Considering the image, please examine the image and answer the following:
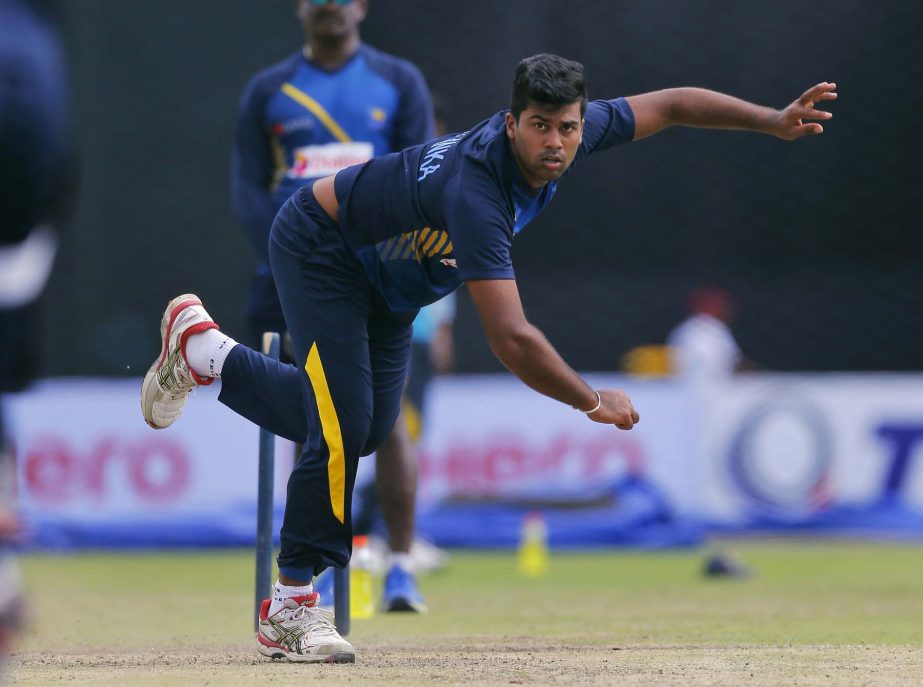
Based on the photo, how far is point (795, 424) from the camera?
1155 cm

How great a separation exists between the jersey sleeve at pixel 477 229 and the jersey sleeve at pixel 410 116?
7.02 ft

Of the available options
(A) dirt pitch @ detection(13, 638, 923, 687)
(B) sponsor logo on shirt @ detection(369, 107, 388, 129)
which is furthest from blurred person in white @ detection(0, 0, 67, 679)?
(B) sponsor logo on shirt @ detection(369, 107, 388, 129)

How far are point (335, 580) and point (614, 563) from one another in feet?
15.7

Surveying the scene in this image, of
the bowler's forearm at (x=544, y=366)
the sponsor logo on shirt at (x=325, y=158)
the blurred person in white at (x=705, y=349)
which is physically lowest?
the bowler's forearm at (x=544, y=366)

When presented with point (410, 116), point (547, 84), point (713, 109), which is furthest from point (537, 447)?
point (547, 84)

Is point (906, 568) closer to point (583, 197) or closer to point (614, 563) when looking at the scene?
point (614, 563)

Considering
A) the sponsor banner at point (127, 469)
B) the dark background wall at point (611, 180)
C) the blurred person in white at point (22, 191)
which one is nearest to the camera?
the blurred person in white at point (22, 191)

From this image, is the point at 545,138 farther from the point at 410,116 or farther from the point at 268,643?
the point at 410,116

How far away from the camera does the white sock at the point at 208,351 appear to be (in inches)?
196

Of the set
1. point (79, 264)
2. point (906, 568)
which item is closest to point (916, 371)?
point (906, 568)

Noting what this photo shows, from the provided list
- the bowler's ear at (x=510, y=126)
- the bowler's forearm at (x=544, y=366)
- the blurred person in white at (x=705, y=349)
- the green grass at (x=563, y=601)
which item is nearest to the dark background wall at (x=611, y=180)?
the blurred person in white at (x=705, y=349)

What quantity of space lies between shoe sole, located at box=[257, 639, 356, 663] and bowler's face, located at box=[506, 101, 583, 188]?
1549mm

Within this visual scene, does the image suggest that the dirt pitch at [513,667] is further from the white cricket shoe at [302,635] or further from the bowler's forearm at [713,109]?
the bowler's forearm at [713,109]

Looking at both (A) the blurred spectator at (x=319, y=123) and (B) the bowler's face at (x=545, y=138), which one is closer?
(B) the bowler's face at (x=545, y=138)
